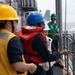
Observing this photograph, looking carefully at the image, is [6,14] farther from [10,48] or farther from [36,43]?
[36,43]

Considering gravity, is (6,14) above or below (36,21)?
above

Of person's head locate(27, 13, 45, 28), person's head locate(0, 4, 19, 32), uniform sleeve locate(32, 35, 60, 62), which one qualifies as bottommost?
uniform sleeve locate(32, 35, 60, 62)

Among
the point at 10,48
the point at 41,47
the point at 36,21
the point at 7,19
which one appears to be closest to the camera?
the point at 10,48

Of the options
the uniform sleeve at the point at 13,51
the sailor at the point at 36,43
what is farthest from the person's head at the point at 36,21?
the uniform sleeve at the point at 13,51

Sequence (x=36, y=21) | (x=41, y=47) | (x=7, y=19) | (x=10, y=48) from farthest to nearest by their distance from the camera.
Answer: (x=36, y=21)
(x=41, y=47)
(x=7, y=19)
(x=10, y=48)

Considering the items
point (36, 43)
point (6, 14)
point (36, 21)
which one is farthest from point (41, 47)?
point (6, 14)

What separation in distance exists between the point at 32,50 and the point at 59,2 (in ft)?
20.5

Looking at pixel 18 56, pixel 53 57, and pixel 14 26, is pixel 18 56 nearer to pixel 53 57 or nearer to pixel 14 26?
pixel 14 26

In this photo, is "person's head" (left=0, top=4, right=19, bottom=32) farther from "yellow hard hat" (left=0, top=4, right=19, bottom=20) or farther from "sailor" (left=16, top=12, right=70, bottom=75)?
"sailor" (left=16, top=12, right=70, bottom=75)

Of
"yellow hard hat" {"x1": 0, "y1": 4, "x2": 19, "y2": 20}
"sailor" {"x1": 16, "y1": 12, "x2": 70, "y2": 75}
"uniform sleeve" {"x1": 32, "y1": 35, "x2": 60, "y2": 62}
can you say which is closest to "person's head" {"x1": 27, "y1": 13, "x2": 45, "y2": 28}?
"sailor" {"x1": 16, "y1": 12, "x2": 70, "y2": 75}

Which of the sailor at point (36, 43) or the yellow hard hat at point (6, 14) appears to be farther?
the sailor at point (36, 43)

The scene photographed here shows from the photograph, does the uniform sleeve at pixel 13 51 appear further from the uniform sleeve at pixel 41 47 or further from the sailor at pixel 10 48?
the uniform sleeve at pixel 41 47

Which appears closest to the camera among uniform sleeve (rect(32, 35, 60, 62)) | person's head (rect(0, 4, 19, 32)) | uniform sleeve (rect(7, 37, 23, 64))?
uniform sleeve (rect(7, 37, 23, 64))

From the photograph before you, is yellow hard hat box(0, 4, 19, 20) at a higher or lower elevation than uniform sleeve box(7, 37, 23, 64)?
higher
